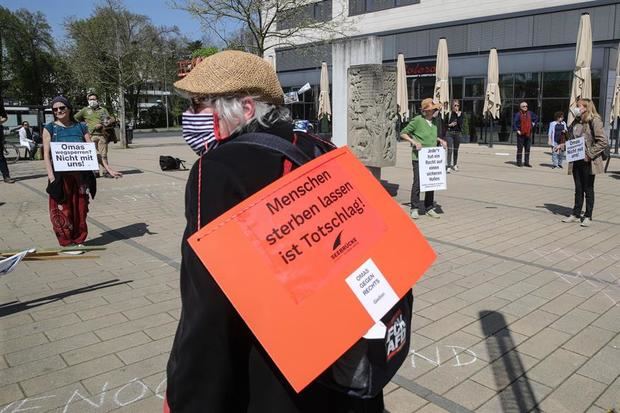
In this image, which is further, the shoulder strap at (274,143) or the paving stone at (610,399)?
the paving stone at (610,399)

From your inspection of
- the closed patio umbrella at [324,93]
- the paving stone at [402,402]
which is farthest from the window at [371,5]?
the paving stone at [402,402]

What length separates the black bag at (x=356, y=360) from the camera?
1470 millimetres

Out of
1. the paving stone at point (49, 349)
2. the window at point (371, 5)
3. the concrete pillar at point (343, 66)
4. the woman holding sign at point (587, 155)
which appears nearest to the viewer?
the paving stone at point (49, 349)

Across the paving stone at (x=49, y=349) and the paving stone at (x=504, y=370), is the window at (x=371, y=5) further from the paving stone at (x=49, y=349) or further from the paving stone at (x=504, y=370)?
the paving stone at (x=49, y=349)

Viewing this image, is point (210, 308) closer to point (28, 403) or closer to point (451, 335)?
point (28, 403)

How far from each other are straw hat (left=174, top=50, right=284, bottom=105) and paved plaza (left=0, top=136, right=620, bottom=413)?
2.16m

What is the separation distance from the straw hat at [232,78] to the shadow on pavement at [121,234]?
18.9 feet

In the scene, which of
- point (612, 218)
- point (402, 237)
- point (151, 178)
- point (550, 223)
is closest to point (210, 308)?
point (402, 237)

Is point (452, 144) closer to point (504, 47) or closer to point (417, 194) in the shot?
point (417, 194)

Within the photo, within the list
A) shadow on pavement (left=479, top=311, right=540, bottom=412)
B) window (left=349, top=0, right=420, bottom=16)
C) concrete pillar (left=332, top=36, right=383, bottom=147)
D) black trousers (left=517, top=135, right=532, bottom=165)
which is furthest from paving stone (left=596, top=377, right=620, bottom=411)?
window (left=349, top=0, right=420, bottom=16)

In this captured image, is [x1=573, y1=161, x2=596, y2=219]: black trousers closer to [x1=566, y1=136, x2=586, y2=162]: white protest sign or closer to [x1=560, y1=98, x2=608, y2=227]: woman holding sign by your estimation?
[x1=560, y1=98, x2=608, y2=227]: woman holding sign

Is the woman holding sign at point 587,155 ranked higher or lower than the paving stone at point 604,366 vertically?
higher

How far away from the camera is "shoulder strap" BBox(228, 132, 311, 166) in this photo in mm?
1490

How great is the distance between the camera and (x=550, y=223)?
771cm
